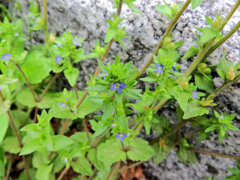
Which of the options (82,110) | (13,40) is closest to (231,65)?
(82,110)

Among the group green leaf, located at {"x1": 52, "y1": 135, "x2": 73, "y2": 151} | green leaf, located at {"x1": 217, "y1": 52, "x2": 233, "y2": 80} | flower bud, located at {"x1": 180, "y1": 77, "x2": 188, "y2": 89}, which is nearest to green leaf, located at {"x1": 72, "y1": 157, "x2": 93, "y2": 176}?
green leaf, located at {"x1": 52, "y1": 135, "x2": 73, "y2": 151}

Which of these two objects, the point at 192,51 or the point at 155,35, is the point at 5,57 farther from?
the point at 192,51

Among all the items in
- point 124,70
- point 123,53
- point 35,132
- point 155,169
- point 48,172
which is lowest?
point 155,169

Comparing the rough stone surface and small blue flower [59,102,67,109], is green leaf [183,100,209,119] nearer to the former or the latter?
the rough stone surface

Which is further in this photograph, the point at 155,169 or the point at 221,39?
the point at 155,169

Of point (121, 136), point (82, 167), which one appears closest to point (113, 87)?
point (121, 136)

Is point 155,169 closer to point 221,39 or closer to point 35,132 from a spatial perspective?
point 35,132
